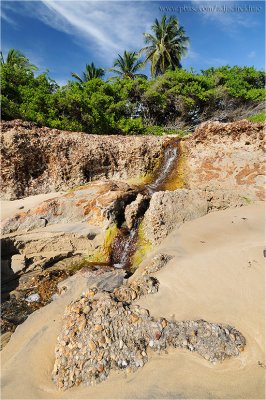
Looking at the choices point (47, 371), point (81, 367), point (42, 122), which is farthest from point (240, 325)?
point (42, 122)

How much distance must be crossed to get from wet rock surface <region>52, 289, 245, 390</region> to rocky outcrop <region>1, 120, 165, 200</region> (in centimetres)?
656

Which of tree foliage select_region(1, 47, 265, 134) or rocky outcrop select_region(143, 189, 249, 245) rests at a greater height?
tree foliage select_region(1, 47, 265, 134)

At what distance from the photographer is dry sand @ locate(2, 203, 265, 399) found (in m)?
3.15

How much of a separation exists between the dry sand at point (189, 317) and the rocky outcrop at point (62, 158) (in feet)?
16.5

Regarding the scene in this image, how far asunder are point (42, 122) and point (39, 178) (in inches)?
182

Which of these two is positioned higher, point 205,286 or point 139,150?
point 139,150

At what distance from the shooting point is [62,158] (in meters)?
10.0

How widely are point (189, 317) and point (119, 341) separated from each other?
1.07 m

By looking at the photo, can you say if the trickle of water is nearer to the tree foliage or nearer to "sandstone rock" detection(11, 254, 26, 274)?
"sandstone rock" detection(11, 254, 26, 274)

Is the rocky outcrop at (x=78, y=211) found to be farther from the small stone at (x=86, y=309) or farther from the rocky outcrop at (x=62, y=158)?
the small stone at (x=86, y=309)

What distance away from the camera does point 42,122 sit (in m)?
13.2

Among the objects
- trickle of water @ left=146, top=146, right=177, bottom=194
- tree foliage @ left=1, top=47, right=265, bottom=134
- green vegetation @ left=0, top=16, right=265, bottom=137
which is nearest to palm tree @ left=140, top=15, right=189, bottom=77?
green vegetation @ left=0, top=16, right=265, bottom=137

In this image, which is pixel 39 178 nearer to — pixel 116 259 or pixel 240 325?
pixel 116 259

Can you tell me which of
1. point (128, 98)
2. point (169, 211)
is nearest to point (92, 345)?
point (169, 211)
